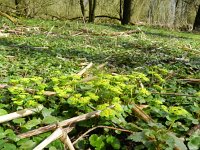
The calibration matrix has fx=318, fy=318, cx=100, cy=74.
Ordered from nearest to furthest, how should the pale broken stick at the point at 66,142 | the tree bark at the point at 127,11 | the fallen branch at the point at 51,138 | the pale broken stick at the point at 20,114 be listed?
the fallen branch at the point at 51,138 → the pale broken stick at the point at 66,142 → the pale broken stick at the point at 20,114 → the tree bark at the point at 127,11

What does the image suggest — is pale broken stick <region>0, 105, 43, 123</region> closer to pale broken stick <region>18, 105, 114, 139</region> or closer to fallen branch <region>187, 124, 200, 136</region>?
pale broken stick <region>18, 105, 114, 139</region>

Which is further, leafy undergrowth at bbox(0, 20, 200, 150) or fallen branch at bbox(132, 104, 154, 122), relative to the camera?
fallen branch at bbox(132, 104, 154, 122)

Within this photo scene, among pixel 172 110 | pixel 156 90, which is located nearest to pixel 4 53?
pixel 156 90

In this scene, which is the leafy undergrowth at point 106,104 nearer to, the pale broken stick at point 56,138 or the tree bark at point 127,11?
the pale broken stick at point 56,138

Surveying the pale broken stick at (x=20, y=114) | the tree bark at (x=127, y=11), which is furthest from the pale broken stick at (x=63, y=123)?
the tree bark at (x=127, y=11)

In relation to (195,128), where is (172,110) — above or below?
above

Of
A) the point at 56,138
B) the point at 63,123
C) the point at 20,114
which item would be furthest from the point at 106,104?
the point at 20,114

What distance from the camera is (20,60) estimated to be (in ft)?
16.0

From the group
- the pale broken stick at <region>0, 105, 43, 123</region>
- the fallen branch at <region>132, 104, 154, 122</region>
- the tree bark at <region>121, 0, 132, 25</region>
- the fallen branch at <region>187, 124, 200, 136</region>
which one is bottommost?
the fallen branch at <region>187, 124, 200, 136</region>

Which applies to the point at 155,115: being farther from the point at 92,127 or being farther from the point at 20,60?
the point at 20,60

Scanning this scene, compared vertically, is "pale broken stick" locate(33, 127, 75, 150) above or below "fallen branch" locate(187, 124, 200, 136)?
above

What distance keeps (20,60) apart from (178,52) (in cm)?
344

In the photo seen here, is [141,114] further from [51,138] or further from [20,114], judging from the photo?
[20,114]

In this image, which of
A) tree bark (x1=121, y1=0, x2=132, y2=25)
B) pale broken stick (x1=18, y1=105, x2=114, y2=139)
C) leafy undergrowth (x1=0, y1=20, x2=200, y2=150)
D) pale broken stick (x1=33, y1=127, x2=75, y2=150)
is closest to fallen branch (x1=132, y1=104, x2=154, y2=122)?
leafy undergrowth (x1=0, y1=20, x2=200, y2=150)
